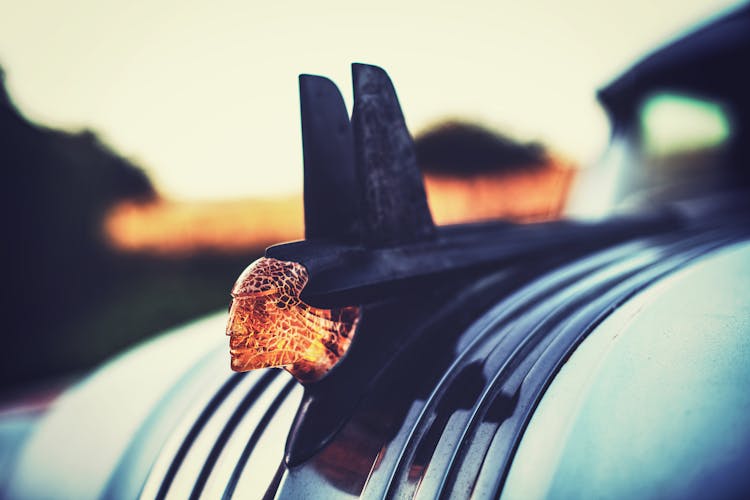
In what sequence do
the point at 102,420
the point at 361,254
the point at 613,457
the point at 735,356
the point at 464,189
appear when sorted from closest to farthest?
1. the point at 613,457
2. the point at 735,356
3. the point at 361,254
4. the point at 102,420
5. the point at 464,189

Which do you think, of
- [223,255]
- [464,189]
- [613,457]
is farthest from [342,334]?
[464,189]

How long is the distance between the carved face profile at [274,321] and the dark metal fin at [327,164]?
0.60 feet

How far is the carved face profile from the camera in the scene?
669 millimetres

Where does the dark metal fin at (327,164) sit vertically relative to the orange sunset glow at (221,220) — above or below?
below

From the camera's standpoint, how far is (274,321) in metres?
0.70

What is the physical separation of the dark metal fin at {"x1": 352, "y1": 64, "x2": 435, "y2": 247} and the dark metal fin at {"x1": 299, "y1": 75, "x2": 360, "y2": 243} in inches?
1.0

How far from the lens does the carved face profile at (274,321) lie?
2.19 ft

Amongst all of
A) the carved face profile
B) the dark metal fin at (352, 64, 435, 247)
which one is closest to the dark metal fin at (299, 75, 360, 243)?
the dark metal fin at (352, 64, 435, 247)

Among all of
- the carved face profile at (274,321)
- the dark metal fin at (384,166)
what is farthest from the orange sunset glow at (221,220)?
the carved face profile at (274,321)

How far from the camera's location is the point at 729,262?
1028mm

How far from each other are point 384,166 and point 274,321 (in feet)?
1.35

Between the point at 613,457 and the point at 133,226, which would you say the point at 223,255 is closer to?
the point at 133,226

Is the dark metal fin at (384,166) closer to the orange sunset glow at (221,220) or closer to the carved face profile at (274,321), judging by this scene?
the carved face profile at (274,321)

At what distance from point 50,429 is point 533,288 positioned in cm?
139
